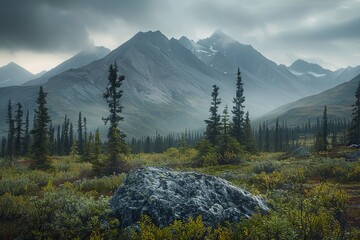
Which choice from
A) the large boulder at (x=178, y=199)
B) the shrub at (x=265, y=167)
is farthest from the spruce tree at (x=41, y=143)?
the large boulder at (x=178, y=199)

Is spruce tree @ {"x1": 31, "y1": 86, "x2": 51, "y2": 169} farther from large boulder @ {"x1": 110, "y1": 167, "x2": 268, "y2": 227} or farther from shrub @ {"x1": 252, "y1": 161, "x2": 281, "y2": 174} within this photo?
large boulder @ {"x1": 110, "y1": 167, "x2": 268, "y2": 227}

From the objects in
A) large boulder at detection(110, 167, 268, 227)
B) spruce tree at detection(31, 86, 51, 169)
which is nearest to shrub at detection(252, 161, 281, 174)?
large boulder at detection(110, 167, 268, 227)

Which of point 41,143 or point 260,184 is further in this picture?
point 41,143

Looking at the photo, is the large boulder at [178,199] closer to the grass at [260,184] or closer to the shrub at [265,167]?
the grass at [260,184]

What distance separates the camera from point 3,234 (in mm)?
11656

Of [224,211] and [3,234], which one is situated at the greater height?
[224,211]

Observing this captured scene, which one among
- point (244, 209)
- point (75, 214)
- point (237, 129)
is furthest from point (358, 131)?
point (75, 214)

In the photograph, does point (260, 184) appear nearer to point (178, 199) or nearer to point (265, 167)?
point (265, 167)

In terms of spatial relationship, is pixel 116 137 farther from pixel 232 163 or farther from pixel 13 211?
pixel 13 211

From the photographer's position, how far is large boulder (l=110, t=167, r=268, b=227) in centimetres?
1187

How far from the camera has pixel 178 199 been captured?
492 inches

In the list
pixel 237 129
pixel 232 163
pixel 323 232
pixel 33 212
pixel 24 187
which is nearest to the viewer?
pixel 323 232

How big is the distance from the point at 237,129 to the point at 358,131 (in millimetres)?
31524

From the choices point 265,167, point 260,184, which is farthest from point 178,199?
point 265,167
